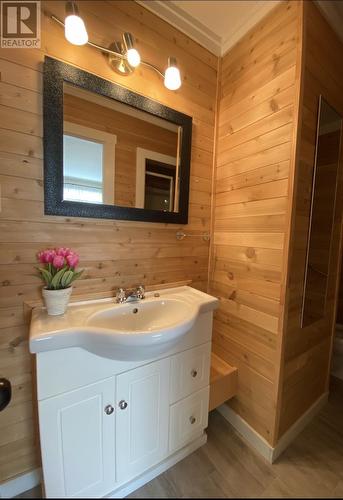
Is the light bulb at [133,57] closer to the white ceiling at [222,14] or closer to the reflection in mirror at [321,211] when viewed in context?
the white ceiling at [222,14]

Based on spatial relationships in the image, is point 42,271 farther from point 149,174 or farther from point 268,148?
point 268,148

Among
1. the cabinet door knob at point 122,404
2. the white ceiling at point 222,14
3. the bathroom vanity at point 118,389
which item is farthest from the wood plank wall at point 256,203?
the cabinet door knob at point 122,404

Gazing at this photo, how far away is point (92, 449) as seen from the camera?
0.78 meters

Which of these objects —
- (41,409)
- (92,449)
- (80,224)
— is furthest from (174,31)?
(92,449)

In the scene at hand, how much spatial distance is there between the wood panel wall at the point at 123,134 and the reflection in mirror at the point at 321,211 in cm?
83

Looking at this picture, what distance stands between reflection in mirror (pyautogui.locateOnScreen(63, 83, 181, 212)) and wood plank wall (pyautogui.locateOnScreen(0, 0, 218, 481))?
0.36 feet

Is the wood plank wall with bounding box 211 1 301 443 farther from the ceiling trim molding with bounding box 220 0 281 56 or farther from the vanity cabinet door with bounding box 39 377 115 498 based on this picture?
the vanity cabinet door with bounding box 39 377 115 498

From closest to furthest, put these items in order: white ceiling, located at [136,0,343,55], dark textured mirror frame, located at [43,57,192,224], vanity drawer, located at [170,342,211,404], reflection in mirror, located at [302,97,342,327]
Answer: white ceiling, located at [136,0,343,55] < dark textured mirror frame, located at [43,57,192,224] < vanity drawer, located at [170,342,211,404] < reflection in mirror, located at [302,97,342,327]

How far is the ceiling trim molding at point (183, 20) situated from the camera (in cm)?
82

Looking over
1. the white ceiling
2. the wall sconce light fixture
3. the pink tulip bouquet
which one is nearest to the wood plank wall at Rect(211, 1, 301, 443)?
the white ceiling

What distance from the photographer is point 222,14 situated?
0.74 metres

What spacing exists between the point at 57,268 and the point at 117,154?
63 centimetres

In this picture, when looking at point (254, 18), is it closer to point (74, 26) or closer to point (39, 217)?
point (74, 26)

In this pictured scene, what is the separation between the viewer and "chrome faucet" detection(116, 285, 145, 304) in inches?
43.1
